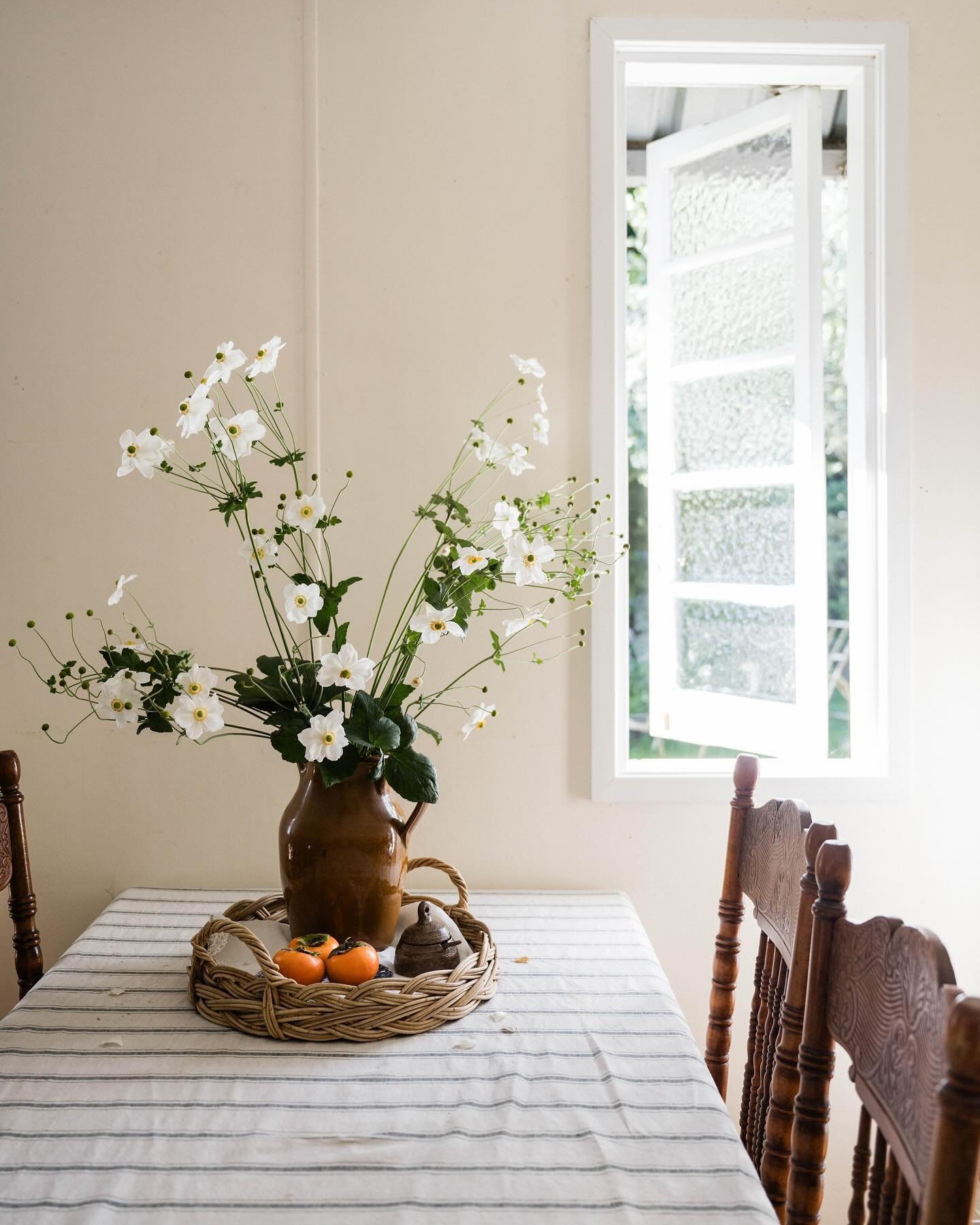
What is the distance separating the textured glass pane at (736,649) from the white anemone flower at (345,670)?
1.14m

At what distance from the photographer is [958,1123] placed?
28.9 inches

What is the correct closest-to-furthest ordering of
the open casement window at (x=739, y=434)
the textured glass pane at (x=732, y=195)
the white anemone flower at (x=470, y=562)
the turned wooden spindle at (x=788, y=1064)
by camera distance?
the turned wooden spindle at (x=788, y=1064) → the white anemone flower at (x=470, y=562) → the open casement window at (x=739, y=434) → the textured glass pane at (x=732, y=195)

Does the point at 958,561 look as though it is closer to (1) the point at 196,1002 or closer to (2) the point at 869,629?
(2) the point at 869,629

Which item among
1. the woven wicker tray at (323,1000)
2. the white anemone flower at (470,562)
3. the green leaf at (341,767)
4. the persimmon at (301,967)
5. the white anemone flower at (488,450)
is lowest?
the woven wicker tray at (323,1000)

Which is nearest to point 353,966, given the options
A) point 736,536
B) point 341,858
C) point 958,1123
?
point 341,858

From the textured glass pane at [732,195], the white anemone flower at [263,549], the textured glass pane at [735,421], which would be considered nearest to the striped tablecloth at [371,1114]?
the white anemone flower at [263,549]

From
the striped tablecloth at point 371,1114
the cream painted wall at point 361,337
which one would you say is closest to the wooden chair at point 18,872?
the striped tablecloth at point 371,1114

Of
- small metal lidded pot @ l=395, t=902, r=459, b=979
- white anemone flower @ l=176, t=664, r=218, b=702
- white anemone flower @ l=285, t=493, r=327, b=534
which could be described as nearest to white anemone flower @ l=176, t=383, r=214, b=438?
white anemone flower @ l=285, t=493, r=327, b=534

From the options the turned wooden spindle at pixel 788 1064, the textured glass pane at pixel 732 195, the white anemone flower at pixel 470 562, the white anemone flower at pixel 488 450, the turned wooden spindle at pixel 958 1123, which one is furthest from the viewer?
the textured glass pane at pixel 732 195

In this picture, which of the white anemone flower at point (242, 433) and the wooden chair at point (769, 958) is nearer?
→ the wooden chair at point (769, 958)

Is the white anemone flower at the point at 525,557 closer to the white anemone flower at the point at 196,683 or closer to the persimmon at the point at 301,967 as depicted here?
the white anemone flower at the point at 196,683

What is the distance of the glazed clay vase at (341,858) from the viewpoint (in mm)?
1434

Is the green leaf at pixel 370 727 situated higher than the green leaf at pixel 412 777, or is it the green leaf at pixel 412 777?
the green leaf at pixel 370 727

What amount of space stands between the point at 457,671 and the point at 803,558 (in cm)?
77
